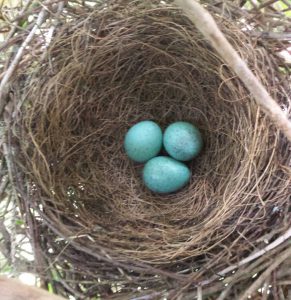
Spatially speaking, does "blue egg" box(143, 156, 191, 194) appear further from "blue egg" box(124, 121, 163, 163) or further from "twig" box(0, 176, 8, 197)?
"twig" box(0, 176, 8, 197)

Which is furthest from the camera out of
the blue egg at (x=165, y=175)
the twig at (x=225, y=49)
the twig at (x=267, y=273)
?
the blue egg at (x=165, y=175)

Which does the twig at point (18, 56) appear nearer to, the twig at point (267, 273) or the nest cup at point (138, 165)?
the nest cup at point (138, 165)

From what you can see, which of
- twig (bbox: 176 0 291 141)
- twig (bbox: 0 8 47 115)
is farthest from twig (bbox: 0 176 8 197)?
twig (bbox: 176 0 291 141)

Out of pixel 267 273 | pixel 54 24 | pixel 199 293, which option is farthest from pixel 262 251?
pixel 54 24

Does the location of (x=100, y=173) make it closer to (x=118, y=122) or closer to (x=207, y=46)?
(x=118, y=122)

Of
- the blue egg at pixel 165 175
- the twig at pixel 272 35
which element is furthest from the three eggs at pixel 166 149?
the twig at pixel 272 35

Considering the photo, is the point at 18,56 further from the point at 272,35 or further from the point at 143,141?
the point at 272,35
